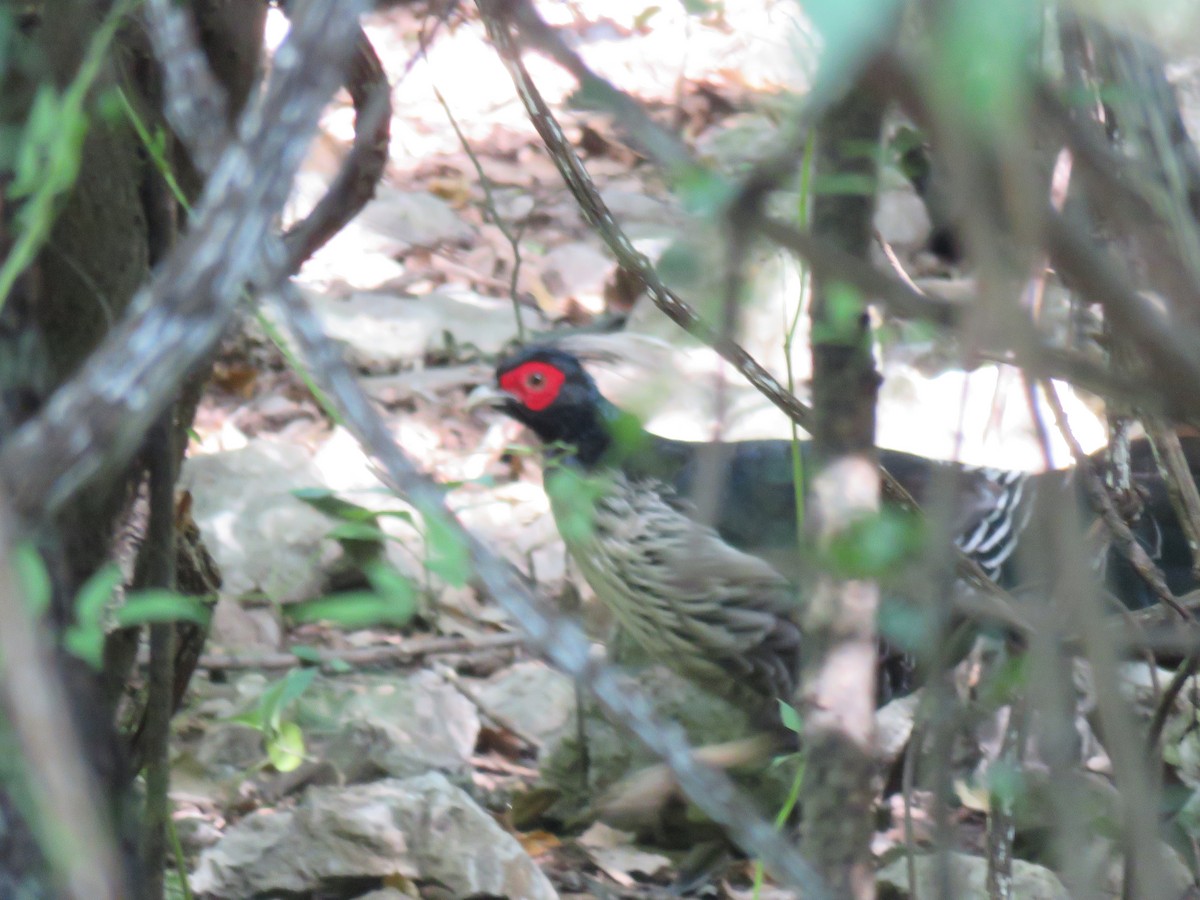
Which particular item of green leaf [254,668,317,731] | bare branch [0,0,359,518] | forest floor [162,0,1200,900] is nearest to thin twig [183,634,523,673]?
forest floor [162,0,1200,900]

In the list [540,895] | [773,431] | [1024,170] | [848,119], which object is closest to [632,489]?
[773,431]

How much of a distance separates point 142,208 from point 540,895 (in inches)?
56.1

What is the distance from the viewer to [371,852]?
8.25ft

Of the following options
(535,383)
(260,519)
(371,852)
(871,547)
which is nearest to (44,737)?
(871,547)

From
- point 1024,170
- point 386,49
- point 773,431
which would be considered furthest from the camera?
point 386,49

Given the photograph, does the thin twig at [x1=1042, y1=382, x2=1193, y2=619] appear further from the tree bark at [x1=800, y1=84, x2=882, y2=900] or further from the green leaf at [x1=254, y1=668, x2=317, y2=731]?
the green leaf at [x1=254, y1=668, x2=317, y2=731]

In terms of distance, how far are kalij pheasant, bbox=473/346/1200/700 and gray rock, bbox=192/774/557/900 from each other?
979 mm

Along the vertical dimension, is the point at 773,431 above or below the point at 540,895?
above

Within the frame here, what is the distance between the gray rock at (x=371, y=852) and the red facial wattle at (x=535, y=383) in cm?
143

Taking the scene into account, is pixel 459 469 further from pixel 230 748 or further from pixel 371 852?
pixel 371 852

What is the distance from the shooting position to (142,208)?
1.87 m

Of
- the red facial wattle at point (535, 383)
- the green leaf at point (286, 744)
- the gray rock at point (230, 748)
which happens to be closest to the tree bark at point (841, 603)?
the green leaf at point (286, 744)

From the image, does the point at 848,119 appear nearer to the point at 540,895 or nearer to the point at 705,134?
the point at 540,895

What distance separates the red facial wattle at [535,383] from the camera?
3.76 metres
